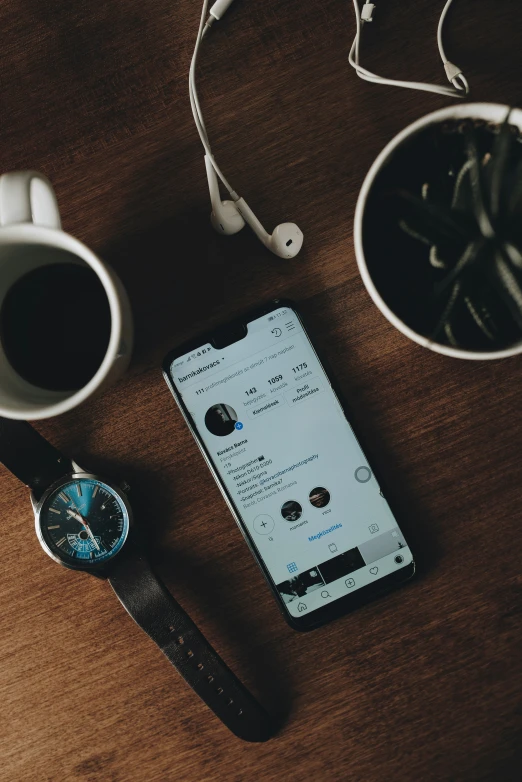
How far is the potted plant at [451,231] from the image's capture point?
0.31 metres

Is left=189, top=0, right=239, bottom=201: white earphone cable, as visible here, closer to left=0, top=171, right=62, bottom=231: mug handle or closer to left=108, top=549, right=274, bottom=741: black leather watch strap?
left=0, top=171, right=62, bottom=231: mug handle

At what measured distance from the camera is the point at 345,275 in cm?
51

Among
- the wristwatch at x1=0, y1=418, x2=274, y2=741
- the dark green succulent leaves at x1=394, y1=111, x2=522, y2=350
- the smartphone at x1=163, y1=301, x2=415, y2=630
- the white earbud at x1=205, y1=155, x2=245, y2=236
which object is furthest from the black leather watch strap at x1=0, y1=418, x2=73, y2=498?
the dark green succulent leaves at x1=394, y1=111, x2=522, y2=350

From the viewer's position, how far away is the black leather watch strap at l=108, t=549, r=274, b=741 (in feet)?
1.69

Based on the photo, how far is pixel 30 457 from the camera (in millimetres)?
511

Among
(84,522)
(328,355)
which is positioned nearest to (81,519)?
(84,522)

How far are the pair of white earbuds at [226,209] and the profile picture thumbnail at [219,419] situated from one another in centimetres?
15

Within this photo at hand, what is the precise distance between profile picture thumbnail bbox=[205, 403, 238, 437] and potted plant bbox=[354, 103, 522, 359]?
8.1 inches

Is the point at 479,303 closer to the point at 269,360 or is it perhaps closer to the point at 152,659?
the point at 269,360

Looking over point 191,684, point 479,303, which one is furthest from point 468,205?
point 191,684

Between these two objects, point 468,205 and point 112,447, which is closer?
point 468,205

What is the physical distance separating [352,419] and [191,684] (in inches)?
11.2

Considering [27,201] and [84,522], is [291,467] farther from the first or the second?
[27,201]

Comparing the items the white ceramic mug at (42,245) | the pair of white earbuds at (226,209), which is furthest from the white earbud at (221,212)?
the white ceramic mug at (42,245)
